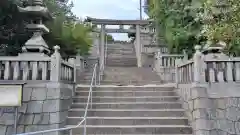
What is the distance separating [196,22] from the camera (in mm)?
9570

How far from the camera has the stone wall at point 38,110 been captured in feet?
17.7

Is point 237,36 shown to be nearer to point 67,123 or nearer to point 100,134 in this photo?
point 100,134

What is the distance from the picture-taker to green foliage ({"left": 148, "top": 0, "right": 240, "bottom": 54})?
20.7 ft

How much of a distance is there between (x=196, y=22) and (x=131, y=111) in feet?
15.6

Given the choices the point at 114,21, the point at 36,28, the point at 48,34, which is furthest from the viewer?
the point at 114,21

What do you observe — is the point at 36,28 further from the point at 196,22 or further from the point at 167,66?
the point at 167,66

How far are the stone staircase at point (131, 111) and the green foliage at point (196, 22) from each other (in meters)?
1.91

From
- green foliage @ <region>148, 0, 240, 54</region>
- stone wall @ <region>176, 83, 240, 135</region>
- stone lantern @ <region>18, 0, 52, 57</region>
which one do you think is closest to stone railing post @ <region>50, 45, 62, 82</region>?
stone lantern @ <region>18, 0, 52, 57</region>

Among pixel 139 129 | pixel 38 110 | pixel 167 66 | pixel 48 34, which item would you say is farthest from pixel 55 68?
pixel 167 66

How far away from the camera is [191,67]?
6000 millimetres

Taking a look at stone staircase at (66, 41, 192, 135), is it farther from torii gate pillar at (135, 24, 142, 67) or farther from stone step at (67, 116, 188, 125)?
torii gate pillar at (135, 24, 142, 67)

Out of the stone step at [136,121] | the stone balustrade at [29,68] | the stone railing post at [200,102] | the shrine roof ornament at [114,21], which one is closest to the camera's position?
the stone railing post at [200,102]

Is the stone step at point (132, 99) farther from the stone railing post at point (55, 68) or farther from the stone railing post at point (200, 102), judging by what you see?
the stone railing post at point (55, 68)

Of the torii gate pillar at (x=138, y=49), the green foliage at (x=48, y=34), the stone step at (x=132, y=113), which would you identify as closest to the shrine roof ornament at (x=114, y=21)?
the torii gate pillar at (x=138, y=49)
